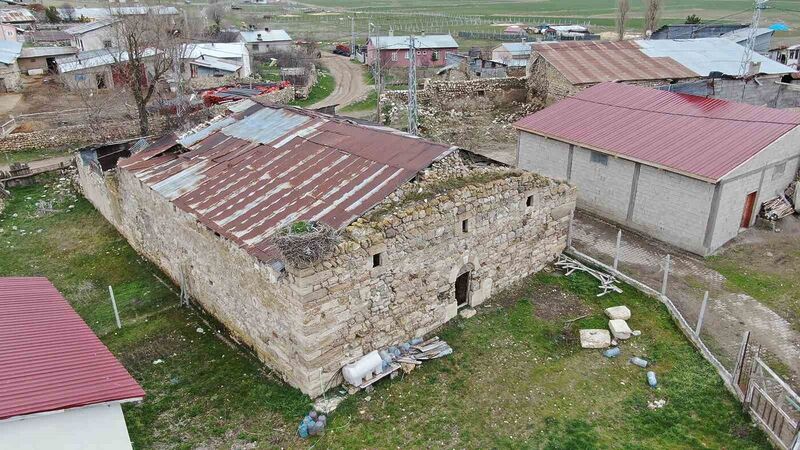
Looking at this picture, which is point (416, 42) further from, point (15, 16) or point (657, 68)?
point (15, 16)

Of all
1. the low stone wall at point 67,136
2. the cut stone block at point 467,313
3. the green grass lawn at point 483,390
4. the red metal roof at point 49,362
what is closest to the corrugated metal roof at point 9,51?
the low stone wall at point 67,136

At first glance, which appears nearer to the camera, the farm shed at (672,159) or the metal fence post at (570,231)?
the metal fence post at (570,231)

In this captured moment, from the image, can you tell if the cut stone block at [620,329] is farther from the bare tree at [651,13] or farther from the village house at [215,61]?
the bare tree at [651,13]

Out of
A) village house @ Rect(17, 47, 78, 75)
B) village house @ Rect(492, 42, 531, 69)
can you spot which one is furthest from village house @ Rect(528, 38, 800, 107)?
village house @ Rect(17, 47, 78, 75)

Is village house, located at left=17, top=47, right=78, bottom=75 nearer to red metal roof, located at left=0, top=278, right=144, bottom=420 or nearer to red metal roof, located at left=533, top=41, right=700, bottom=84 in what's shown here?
red metal roof, located at left=533, top=41, right=700, bottom=84

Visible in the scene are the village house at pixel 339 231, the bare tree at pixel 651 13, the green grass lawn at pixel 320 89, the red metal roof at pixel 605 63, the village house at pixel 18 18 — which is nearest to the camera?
the village house at pixel 339 231

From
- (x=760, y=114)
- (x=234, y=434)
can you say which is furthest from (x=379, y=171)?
(x=760, y=114)

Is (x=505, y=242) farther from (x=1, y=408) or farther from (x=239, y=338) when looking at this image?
(x=1, y=408)

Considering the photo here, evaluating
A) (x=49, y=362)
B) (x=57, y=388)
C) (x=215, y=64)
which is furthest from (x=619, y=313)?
(x=215, y=64)
